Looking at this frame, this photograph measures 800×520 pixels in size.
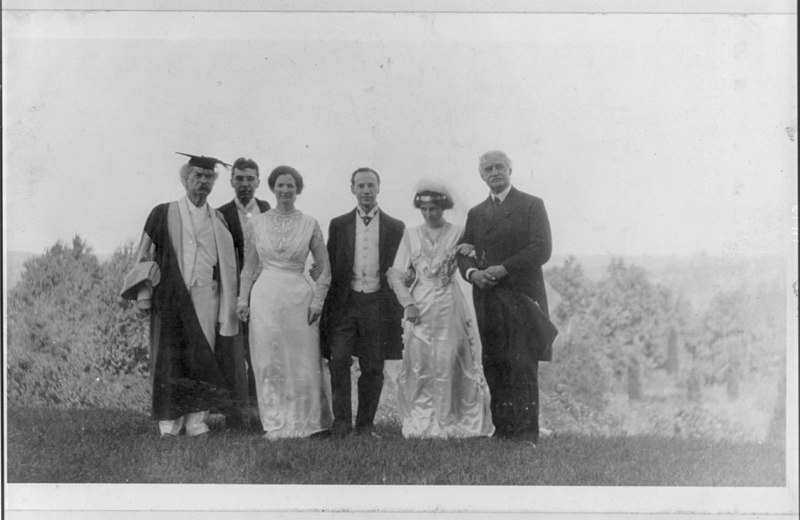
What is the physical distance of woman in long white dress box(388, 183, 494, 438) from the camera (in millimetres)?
4152

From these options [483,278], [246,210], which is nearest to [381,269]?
[483,278]

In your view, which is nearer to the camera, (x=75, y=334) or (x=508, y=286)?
(x=508, y=286)

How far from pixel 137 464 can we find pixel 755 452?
3342mm

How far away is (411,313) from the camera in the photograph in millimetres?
4145

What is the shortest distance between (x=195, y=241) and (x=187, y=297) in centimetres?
31

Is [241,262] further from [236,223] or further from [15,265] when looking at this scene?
[15,265]

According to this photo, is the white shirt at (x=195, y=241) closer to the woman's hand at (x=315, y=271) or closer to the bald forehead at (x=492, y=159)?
the woman's hand at (x=315, y=271)

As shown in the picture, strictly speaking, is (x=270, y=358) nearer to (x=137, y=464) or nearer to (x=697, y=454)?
(x=137, y=464)

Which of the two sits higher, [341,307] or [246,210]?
[246,210]

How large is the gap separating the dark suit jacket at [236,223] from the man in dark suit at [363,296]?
1.40 ft

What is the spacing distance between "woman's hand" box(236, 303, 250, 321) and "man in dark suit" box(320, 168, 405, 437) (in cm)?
44

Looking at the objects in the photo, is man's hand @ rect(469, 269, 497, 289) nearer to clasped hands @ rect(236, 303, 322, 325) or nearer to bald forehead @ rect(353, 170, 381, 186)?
bald forehead @ rect(353, 170, 381, 186)

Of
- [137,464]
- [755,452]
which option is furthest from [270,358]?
[755,452]

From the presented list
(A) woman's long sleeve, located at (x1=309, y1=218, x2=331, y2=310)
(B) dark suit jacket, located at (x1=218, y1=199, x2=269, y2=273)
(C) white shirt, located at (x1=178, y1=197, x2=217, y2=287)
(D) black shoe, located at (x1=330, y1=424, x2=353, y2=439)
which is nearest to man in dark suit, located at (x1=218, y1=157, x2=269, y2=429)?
(B) dark suit jacket, located at (x1=218, y1=199, x2=269, y2=273)
